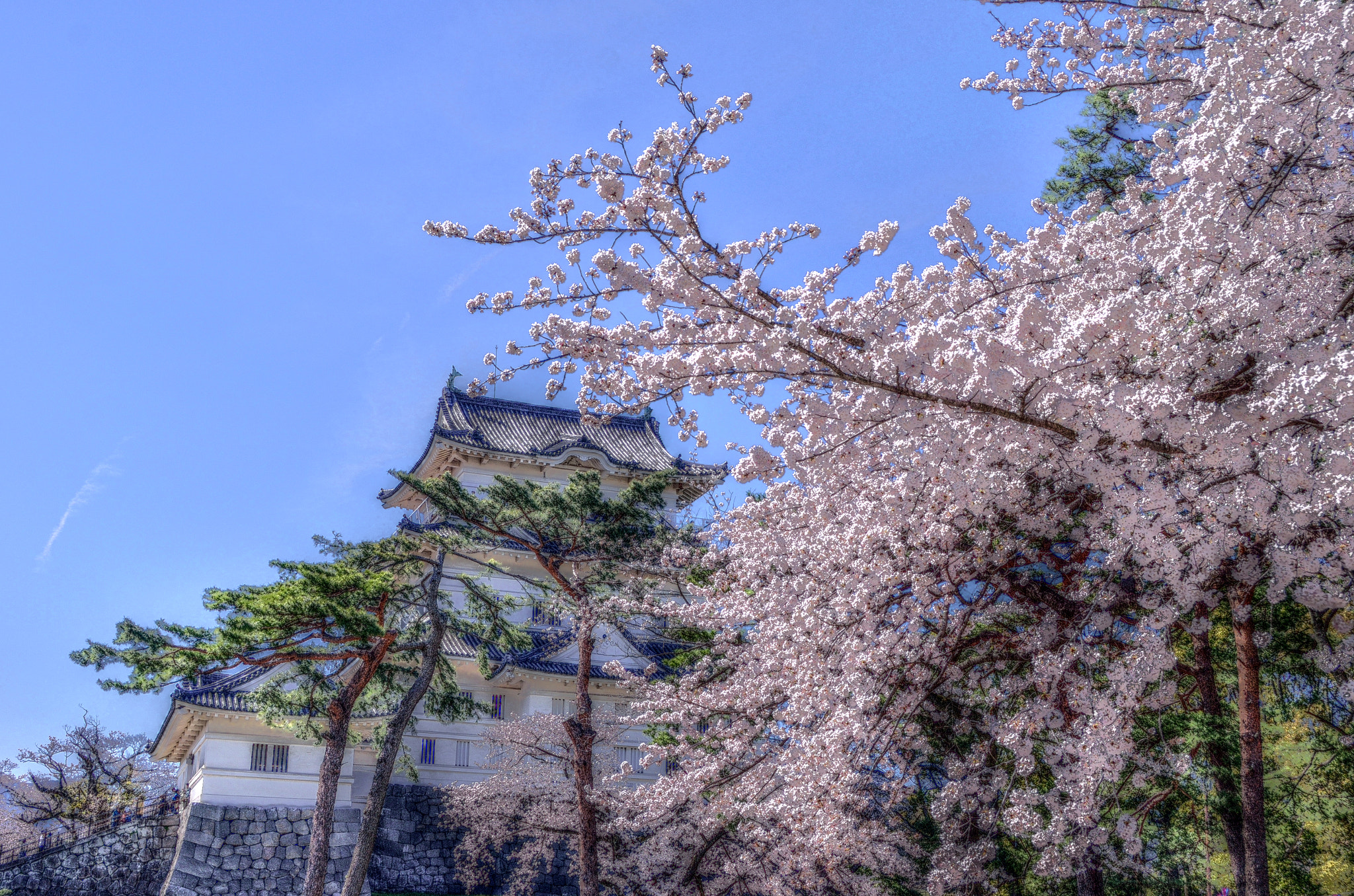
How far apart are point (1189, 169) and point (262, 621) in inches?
454

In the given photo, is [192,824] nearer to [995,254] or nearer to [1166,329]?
[995,254]

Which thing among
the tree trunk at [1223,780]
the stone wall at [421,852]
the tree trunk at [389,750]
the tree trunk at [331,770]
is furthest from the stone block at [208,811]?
the tree trunk at [1223,780]

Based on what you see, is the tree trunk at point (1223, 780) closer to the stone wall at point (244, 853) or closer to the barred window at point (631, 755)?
the barred window at point (631, 755)

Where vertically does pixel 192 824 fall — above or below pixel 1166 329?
below

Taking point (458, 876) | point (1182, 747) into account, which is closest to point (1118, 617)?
point (1182, 747)

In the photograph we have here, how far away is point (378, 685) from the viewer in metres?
15.4

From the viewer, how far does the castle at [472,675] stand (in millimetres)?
18109

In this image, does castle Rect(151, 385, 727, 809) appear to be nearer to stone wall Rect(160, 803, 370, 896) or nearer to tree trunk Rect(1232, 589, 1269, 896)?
stone wall Rect(160, 803, 370, 896)

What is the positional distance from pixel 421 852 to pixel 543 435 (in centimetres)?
1131

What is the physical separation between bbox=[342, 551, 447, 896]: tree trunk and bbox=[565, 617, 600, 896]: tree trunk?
221 centimetres

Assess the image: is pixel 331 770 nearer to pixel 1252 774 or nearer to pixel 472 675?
pixel 472 675

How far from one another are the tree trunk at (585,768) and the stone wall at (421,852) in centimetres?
540

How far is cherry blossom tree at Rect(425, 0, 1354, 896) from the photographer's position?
442cm

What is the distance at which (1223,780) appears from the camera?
24.2 feet
